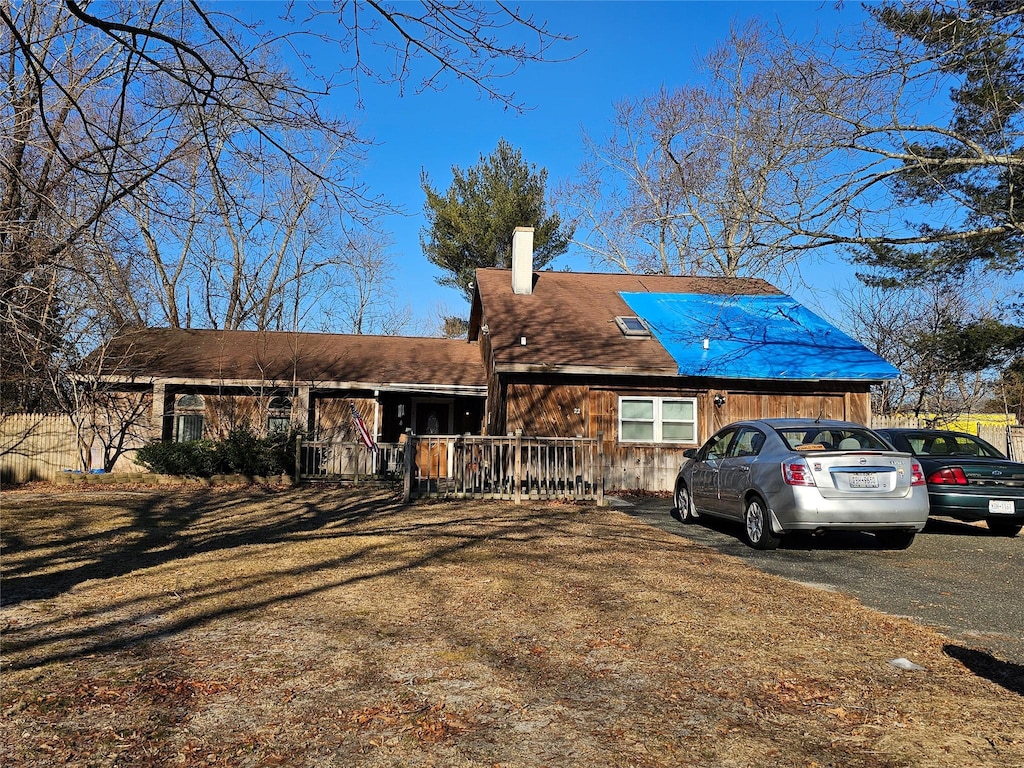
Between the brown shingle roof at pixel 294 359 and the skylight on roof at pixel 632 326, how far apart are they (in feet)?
13.8

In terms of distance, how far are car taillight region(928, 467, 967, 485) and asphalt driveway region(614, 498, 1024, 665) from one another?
31.1 inches

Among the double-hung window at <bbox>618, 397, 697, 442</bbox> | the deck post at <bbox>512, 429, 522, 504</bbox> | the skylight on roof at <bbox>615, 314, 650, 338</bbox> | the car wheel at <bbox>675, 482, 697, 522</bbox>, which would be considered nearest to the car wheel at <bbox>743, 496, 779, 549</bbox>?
the car wheel at <bbox>675, 482, 697, 522</bbox>

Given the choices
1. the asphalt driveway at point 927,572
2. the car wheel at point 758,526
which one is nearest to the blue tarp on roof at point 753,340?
the asphalt driveway at point 927,572

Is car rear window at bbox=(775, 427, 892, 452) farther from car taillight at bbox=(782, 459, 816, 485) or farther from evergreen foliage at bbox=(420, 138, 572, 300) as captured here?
evergreen foliage at bbox=(420, 138, 572, 300)

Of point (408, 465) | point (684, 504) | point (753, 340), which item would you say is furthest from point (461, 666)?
point (753, 340)

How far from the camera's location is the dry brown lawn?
3.28 metres

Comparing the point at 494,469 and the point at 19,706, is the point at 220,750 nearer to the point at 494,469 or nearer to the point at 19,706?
the point at 19,706

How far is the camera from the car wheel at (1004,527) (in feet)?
34.1

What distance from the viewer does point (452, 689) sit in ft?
13.0

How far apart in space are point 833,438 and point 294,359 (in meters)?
14.9

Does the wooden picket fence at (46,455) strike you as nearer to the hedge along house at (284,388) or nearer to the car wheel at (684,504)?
the hedge along house at (284,388)

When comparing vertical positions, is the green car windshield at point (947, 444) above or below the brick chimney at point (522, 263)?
below

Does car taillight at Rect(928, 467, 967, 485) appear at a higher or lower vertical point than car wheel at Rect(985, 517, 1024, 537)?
higher


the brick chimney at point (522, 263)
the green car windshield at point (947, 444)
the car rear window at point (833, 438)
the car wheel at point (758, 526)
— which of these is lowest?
the car wheel at point (758, 526)
